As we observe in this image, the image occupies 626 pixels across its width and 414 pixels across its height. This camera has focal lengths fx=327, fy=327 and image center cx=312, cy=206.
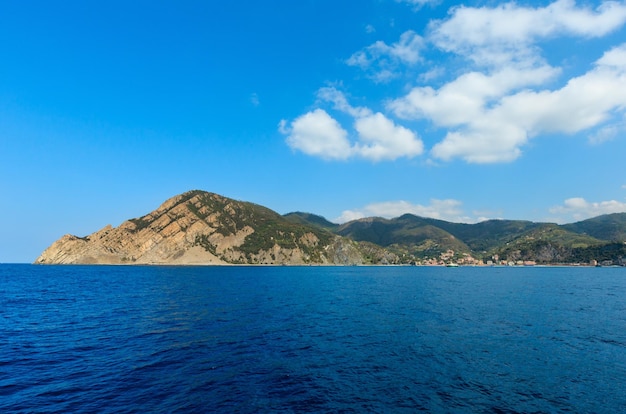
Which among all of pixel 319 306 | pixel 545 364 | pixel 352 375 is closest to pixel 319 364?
pixel 352 375

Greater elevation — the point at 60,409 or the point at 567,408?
the point at 60,409

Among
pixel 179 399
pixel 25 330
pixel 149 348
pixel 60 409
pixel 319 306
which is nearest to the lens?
pixel 60 409

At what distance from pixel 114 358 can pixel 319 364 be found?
22.5 m

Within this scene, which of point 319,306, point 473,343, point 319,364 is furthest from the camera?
point 319,306

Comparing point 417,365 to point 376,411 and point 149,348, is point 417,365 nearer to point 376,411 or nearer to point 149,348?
point 376,411

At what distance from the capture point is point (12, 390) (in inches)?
1072

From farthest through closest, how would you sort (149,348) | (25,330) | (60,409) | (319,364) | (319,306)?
1. (319,306)
2. (25,330)
3. (149,348)
4. (319,364)
5. (60,409)

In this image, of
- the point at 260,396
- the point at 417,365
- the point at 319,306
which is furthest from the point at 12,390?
the point at 319,306

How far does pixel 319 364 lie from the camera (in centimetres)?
3447

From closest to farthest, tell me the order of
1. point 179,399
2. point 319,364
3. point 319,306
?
point 179,399, point 319,364, point 319,306

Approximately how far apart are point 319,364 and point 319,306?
1610 inches

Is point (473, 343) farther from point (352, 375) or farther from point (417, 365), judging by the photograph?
point (352, 375)

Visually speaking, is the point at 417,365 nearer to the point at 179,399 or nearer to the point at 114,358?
the point at 179,399

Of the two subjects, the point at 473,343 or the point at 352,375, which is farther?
the point at 473,343
